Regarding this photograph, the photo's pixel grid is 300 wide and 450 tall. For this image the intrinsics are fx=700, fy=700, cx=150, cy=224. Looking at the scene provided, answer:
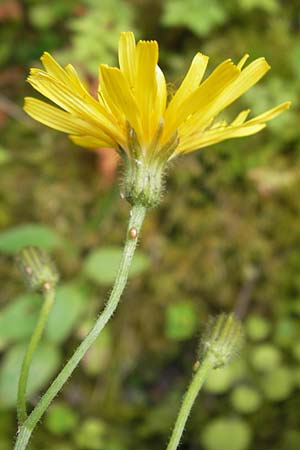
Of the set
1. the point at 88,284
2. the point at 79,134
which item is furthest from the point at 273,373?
the point at 79,134

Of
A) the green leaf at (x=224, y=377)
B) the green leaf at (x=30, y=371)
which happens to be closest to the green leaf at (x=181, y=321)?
the green leaf at (x=224, y=377)

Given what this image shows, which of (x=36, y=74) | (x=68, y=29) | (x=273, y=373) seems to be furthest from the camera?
(x=68, y=29)

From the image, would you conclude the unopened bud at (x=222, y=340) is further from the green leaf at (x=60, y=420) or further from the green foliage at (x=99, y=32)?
the green foliage at (x=99, y=32)

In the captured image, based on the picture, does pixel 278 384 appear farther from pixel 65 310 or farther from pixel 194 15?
pixel 194 15

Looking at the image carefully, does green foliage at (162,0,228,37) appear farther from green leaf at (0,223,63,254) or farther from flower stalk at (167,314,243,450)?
flower stalk at (167,314,243,450)

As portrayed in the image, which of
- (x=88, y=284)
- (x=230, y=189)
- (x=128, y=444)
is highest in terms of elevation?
(x=230, y=189)

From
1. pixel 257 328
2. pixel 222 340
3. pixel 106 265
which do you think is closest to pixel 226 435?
pixel 257 328

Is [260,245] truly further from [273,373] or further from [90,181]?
[90,181]
